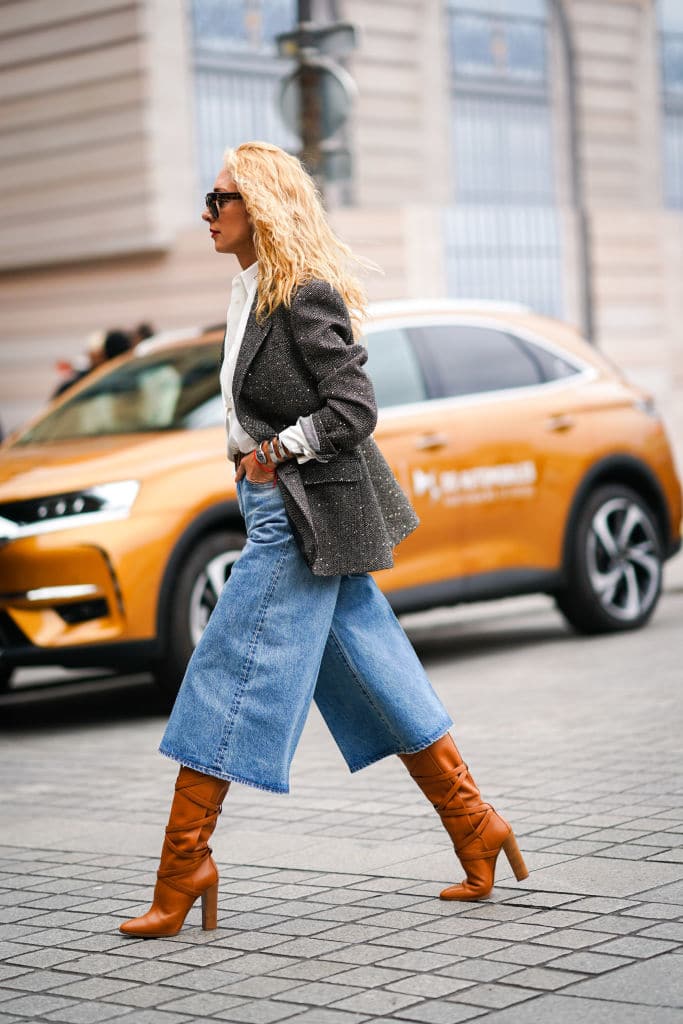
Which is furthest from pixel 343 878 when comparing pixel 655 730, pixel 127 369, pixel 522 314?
pixel 522 314

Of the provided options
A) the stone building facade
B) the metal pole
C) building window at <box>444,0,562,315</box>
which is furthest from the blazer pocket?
building window at <box>444,0,562,315</box>

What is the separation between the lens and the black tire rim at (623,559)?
31.7ft

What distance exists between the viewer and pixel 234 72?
779 inches

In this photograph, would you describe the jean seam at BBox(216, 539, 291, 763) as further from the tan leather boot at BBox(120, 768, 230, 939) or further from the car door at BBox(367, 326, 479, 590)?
the car door at BBox(367, 326, 479, 590)

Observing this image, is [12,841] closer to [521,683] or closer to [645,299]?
[521,683]

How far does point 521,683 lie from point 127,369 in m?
2.54

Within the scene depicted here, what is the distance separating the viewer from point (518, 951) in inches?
158

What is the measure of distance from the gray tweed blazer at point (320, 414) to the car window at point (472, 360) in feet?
15.5

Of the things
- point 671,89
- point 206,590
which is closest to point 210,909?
point 206,590

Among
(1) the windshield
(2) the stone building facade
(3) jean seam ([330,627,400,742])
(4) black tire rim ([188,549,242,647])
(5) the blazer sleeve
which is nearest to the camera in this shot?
(5) the blazer sleeve

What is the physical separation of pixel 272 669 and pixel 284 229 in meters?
1.02

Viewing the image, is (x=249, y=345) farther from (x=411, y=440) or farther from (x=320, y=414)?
(x=411, y=440)

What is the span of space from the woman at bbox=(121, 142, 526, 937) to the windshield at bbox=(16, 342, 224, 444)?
3.93 meters

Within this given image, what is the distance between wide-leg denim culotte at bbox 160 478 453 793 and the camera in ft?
14.2
